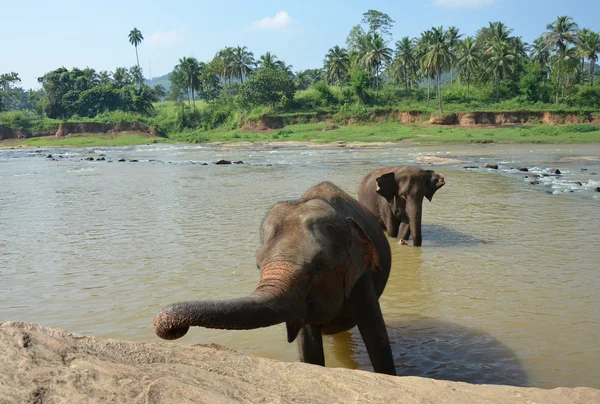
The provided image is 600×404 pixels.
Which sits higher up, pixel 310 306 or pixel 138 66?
pixel 138 66

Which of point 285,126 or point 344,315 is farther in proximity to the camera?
point 285,126

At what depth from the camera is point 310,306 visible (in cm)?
435

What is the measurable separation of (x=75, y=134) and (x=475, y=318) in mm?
86894

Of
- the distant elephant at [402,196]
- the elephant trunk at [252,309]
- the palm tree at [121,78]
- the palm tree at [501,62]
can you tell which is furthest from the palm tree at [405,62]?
the elephant trunk at [252,309]

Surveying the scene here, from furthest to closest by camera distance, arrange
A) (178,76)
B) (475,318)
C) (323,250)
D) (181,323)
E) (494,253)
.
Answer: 1. (178,76)
2. (494,253)
3. (475,318)
4. (323,250)
5. (181,323)

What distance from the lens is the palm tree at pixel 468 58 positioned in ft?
250

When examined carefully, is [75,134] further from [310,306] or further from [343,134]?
[310,306]

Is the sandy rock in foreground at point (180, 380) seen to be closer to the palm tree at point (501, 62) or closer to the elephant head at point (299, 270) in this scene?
the elephant head at point (299, 270)

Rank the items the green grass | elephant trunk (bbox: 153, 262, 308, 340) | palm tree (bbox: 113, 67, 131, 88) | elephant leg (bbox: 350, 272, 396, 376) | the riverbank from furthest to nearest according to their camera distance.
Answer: palm tree (bbox: 113, 67, 131, 88) → the green grass → the riverbank → elephant leg (bbox: 350, 272, 396, 376) → elephant trunk (bbox: 153, 262, 308, 340)

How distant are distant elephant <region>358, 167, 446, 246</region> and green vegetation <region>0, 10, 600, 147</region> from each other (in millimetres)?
43278

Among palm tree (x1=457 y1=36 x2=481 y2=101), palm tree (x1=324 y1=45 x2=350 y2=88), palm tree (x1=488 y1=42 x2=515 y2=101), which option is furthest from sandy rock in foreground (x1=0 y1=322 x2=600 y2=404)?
palm tree (x1=324 y1=45 x2=350 y2=88)

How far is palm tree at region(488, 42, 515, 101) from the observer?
251 feet

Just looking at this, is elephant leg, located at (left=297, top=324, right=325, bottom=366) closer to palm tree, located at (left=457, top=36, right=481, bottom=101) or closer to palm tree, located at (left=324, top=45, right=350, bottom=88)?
palm tree, located at (left=457, top=36, right=481, bottom=101)

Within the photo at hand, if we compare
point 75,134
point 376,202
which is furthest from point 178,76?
point 376,202
